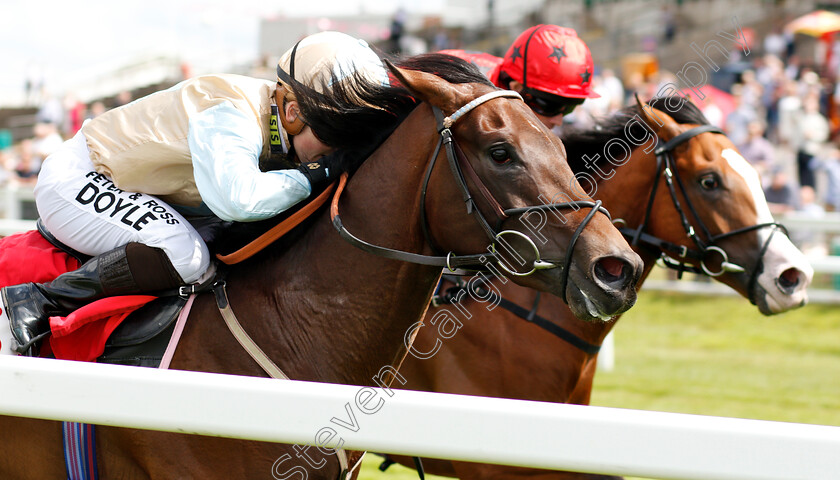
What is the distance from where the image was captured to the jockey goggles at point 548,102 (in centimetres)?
360

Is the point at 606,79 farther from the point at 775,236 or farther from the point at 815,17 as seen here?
the point at 775,236

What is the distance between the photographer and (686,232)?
11.4 feet

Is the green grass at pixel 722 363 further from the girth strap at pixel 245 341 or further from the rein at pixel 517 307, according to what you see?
the girth strap at pixel 245 341

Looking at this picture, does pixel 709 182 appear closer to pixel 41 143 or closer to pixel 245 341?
pixel 245 341

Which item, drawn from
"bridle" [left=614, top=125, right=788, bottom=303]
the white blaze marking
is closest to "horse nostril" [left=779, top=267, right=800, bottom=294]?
"bridle" [left=614, top=125, right=788, bottom=303]

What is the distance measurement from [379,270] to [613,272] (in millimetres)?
657

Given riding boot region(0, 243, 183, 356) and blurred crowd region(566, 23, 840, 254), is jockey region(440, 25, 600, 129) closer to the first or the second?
riding boot region(0, 243, 183, 356)

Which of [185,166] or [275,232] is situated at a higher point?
[185,166]

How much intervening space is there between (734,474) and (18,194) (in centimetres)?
826

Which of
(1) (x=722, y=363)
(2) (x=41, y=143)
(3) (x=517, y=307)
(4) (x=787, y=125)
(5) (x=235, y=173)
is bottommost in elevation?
(2) (x=41, y=143)

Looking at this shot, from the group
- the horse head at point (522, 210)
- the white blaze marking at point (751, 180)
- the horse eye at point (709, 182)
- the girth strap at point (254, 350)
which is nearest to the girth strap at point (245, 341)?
the girth strap at point (254, 350)

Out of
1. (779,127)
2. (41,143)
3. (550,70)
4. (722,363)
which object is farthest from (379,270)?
(41,143)

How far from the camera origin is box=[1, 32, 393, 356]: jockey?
90.5 inches

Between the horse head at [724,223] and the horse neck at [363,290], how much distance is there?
153 centimetres
